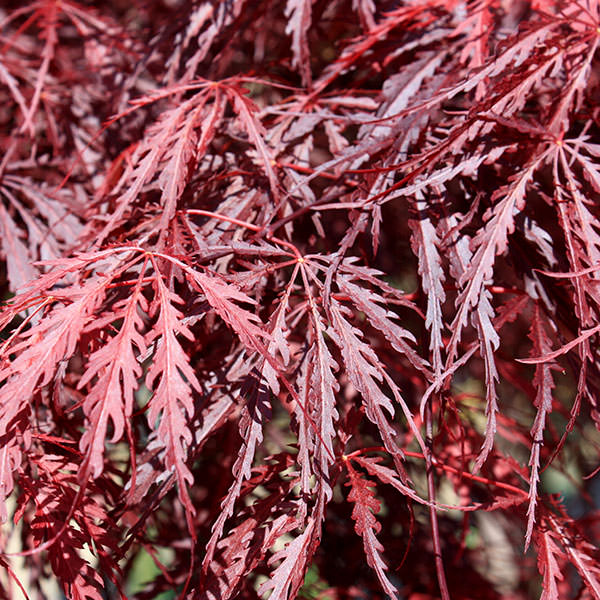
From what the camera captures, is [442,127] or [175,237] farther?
[442,127]

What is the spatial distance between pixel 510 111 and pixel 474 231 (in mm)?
165

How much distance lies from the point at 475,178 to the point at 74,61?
3.73 ft

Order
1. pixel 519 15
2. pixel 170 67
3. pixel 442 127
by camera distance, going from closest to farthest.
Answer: pixel 442 127, pixel 170 67, pixel 519 15

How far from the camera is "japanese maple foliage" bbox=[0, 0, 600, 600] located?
2.19 ft

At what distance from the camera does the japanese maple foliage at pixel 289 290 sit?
2.19 ft

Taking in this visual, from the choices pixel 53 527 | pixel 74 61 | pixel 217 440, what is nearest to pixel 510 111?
pixel 53 527

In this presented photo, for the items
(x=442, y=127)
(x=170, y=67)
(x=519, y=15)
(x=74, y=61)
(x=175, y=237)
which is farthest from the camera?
(x=74, y=61)

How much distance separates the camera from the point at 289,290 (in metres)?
0.73

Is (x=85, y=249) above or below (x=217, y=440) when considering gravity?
above

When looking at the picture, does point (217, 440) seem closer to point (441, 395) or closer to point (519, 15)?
point (441, 395)

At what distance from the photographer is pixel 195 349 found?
887 millimetres

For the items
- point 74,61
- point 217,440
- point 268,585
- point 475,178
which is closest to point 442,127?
point 475,178

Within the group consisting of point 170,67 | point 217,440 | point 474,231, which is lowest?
point 217,440

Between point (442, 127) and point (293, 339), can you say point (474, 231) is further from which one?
point (293, 339)
